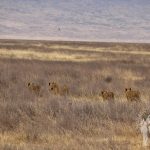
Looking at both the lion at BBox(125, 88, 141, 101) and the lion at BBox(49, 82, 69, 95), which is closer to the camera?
the lion at BBox(125, 88, 141, 101)

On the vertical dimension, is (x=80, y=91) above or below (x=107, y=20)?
above

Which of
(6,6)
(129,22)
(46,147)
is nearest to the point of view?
(46,147)

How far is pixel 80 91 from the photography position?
19797 mm

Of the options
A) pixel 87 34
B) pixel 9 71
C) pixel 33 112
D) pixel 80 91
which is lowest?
pixel 87 34

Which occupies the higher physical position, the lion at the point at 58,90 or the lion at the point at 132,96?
the lion at the point at 132,96

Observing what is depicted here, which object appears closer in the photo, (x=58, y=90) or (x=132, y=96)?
(x=132, y=96)

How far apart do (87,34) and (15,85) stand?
91149 mm

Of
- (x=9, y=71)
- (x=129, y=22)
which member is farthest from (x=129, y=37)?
(x=9, y=71)

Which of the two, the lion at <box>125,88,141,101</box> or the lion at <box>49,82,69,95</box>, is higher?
the lion at <box>125,88,141,101</box>

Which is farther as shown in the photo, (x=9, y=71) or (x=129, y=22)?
(x=129, y=22)

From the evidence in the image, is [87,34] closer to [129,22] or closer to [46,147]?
[129,22]

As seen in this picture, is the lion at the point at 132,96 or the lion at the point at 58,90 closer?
the lion at the point at 132,96

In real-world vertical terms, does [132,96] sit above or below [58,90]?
above

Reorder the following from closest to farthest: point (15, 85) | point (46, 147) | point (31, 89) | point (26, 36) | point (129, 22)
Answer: point (46, 147)
point (31, 89)
point (15, 85)
point (26, 36)
point (129, 22)
